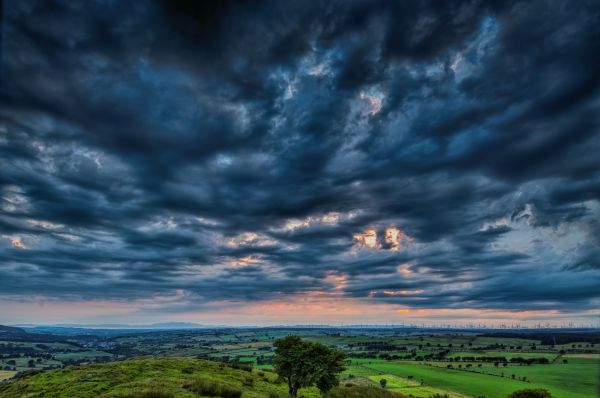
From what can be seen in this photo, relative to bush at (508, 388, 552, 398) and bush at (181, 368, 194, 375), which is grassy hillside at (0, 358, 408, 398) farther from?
bush at (508, 388, 552, 398)

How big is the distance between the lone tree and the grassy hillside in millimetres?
2112

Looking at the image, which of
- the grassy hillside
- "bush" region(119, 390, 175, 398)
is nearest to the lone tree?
the grassy hillside

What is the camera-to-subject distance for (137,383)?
2464 cm

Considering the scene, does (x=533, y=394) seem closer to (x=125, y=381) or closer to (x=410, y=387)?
(x=125, y=381)

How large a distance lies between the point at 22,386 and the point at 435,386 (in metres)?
Result: 142

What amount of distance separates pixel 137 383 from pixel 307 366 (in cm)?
1400

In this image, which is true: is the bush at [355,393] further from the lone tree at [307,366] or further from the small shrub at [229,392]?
the small shrub at [229,392]

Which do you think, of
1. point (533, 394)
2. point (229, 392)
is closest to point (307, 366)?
point (229, 392)

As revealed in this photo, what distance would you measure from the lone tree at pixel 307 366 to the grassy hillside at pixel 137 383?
2.11 metres

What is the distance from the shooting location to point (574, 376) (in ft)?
510

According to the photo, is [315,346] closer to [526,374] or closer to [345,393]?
[345,393]

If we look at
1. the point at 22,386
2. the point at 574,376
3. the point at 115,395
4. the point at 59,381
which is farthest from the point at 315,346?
the point at 574,376

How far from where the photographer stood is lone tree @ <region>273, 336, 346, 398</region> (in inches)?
1244

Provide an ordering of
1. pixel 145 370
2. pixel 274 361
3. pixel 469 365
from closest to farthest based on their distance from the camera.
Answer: pixel 145 370 < pixel 274 361 < pixel 469 365
